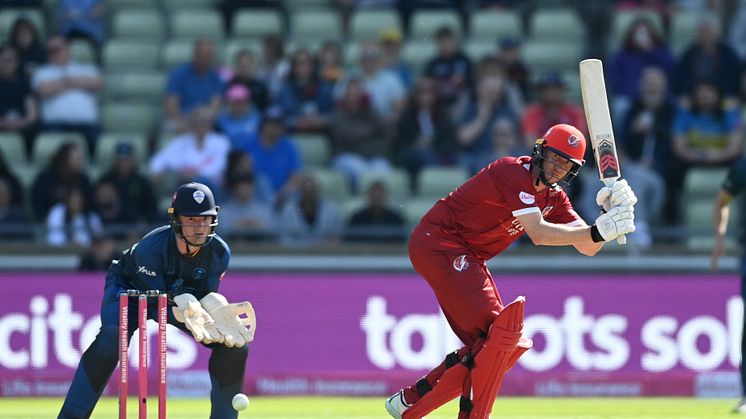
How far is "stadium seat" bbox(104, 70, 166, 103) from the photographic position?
52.2 ft

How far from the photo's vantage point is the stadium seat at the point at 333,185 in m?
14.3

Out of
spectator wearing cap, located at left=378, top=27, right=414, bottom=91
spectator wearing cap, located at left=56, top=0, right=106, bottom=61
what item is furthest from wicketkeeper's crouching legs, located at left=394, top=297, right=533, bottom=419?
spectator wearing cap, located at left=56, top=0, right=106, bottom=61

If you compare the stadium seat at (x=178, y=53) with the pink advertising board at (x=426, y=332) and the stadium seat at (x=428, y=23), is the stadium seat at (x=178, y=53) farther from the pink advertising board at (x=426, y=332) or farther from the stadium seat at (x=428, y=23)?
the pink advertising board at (x=426, y=332)

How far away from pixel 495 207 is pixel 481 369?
0.99 metres

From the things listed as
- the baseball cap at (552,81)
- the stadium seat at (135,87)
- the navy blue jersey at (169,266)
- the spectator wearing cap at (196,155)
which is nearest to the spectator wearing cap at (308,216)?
the spectator wearing cap at (196,155)

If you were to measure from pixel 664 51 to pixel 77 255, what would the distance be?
686 centimetres

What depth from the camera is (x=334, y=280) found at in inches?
505

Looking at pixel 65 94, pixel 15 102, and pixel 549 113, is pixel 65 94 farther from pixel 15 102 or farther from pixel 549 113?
pixel 549 113

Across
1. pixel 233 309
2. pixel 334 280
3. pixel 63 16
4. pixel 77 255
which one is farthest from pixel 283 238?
pixel 233 309

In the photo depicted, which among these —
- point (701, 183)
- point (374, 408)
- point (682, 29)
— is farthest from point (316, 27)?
point (374, 408)

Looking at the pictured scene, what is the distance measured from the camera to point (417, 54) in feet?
52.6

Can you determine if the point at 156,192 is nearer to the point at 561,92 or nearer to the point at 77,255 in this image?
the point at 77,255

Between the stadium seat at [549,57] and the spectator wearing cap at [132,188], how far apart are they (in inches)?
191

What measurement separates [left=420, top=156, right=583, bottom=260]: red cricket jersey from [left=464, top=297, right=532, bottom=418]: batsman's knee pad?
57cm
